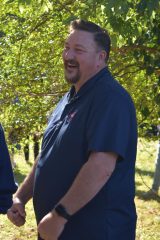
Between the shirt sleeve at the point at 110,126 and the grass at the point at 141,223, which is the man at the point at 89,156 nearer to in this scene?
the shirt sleeve at the point at 110,126

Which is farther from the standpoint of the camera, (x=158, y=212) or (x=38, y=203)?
(x=158, y=212)

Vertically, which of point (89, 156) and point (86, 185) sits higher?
point (89, 156)

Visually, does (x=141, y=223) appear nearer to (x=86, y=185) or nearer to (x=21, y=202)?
(x=21, y=202)

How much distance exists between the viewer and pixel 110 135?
2537 millimetres

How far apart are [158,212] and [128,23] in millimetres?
5396

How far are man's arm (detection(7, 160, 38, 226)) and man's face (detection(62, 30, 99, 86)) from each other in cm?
67

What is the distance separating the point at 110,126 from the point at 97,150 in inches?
5.5

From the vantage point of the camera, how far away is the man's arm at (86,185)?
250cm

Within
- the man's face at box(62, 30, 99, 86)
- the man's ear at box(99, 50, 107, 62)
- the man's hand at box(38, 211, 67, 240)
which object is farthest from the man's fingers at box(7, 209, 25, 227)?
the man's ear at box(99, 50, 107, 62)

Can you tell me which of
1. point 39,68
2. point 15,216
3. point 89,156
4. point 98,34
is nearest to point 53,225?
point 89,156

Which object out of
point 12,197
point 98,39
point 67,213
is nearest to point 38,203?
point 12,197

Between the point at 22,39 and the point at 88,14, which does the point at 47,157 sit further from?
the point at 22,39

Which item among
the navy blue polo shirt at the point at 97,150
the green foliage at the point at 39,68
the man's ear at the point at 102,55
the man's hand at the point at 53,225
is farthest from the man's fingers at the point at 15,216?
the green foliage at the point at 39,68

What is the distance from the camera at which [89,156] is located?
2.57 meters
